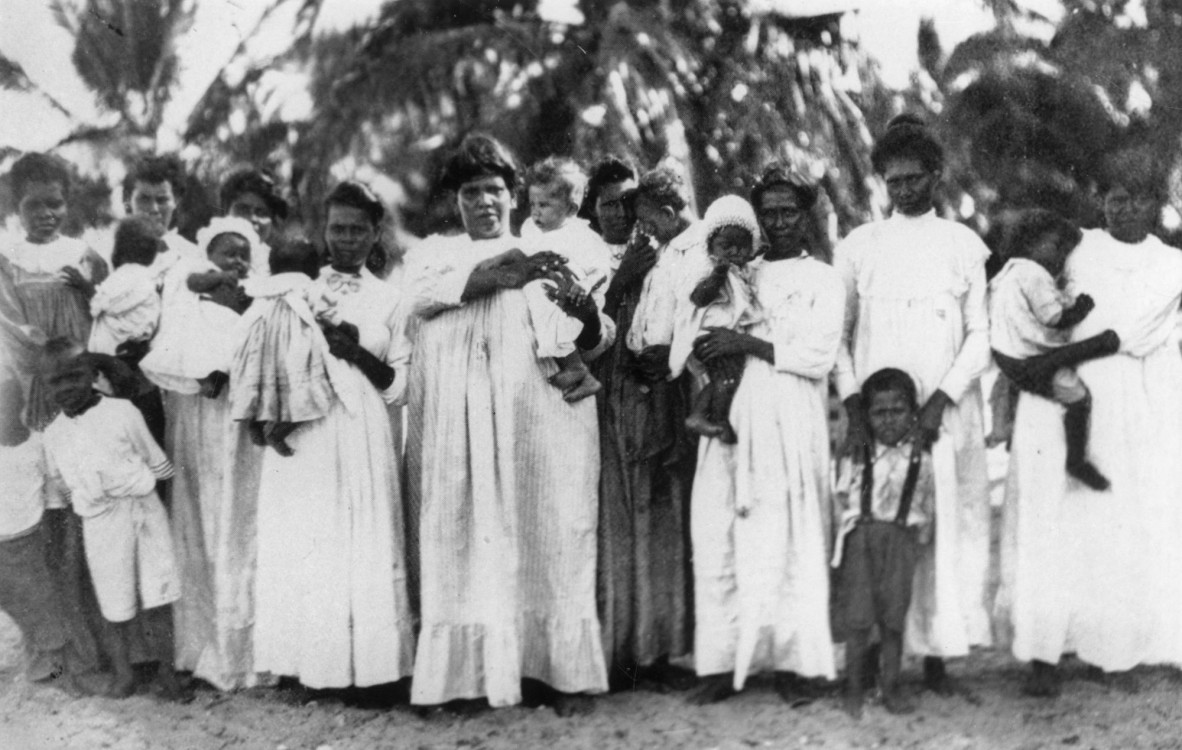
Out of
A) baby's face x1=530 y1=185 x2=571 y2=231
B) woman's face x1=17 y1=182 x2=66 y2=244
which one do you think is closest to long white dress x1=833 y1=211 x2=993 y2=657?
baby's face x1=530 y1=185 x2=571 y2=231

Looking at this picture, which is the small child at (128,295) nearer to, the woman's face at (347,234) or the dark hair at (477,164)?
the woman's face at (347,234)

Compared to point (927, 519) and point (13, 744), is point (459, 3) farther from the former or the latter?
point (13, 744)

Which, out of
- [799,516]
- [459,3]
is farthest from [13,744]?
[459,3]

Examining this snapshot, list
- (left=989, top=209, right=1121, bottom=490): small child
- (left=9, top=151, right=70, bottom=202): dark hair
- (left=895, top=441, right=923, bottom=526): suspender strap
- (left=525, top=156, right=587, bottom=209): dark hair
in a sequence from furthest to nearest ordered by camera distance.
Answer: (left=9, top=151, right=70, bottom=202): dark hair < (left=525, top=156, right=587, bottom=209): dark hair < (left=989, top=209, right=1121, bottom=490): small child < (left=895, top=441, right=923, bottom=526): suspender strap

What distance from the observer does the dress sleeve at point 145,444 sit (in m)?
3.57

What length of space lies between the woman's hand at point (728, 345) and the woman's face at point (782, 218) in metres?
0.34

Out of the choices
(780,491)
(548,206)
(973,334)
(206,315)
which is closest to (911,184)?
(973,334)

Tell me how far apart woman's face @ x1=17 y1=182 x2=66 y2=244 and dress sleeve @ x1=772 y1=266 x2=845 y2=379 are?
2670mm

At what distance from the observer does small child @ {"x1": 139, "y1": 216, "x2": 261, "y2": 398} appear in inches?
139

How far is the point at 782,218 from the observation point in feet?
11.3

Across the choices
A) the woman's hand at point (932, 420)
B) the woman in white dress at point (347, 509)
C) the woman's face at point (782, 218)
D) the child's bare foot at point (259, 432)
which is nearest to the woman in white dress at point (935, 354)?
the woman's hand at point (932, 420)

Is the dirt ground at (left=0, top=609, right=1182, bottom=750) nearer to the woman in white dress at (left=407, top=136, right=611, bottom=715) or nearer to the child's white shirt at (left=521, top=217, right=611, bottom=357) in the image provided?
the woman in white dress at (left=407, top=136, right=611, bottom=715)

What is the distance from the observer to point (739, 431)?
11.2 ft

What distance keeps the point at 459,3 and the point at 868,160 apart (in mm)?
1640
